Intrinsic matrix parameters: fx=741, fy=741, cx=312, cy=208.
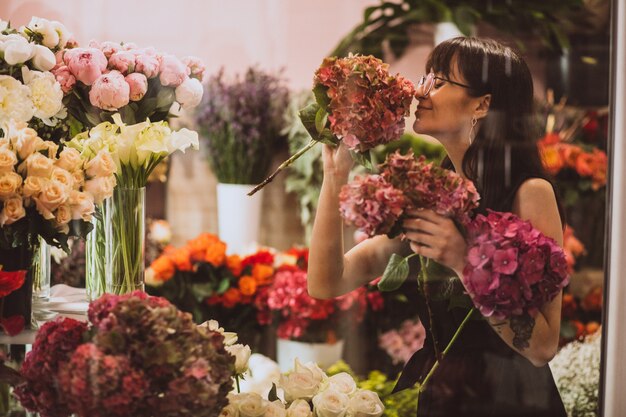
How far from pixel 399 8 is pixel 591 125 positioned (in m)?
0.68

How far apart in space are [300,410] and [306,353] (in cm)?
38

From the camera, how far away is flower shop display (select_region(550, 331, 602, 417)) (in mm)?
1772

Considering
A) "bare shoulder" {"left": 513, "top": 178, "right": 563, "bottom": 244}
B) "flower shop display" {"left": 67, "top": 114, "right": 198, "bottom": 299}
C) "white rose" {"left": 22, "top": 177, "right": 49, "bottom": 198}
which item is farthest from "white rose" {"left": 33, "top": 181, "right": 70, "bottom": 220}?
"bare shoulder" {"left": 513, "top": 178, "right": 563, "bottom": 244}

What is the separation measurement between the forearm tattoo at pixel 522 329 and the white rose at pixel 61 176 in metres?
0.91

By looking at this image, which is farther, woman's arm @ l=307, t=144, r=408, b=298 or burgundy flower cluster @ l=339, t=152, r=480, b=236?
woman's arm @ l=307, t=144, r=408, b=298

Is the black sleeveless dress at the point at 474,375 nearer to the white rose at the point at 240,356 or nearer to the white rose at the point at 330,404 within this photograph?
the white rose at the point at 330,404

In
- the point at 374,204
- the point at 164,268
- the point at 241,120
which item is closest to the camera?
the point at 374,204

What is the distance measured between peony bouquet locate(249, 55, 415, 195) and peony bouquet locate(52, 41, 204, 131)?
0.35 meters

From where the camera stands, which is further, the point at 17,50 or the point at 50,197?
the point at 17,50

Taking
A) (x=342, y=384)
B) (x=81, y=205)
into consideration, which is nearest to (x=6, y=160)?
(x=81, y=205)

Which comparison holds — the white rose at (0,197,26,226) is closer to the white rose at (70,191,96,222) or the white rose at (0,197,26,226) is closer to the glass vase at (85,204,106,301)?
the white rose at (70,191,96,222)

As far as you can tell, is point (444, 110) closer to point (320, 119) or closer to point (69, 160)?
point (320, 119)

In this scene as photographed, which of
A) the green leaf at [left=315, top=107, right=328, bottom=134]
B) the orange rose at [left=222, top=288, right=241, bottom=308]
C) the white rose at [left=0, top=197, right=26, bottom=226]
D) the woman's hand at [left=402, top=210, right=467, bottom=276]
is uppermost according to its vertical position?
the green leaf at [left=315, top=107, right=328, bottom=134]

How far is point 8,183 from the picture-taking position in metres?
1.41
